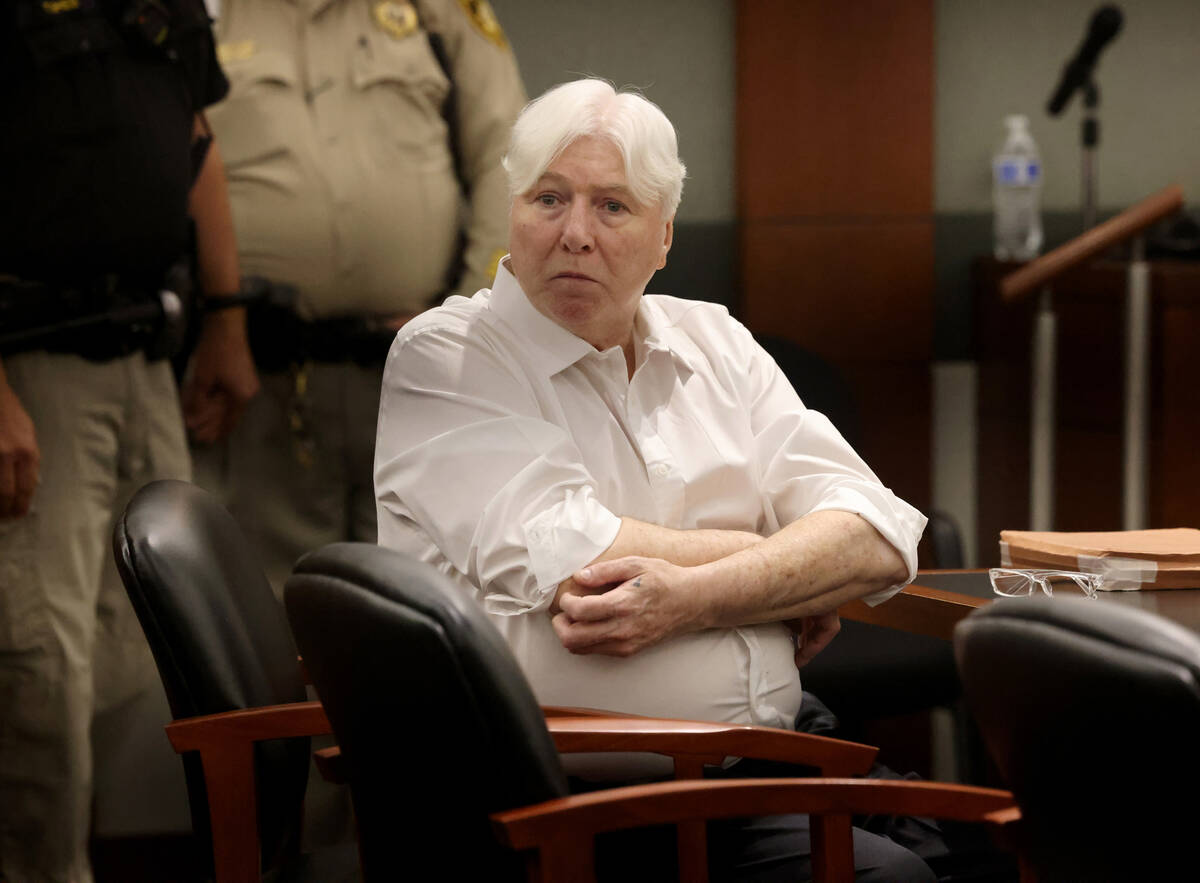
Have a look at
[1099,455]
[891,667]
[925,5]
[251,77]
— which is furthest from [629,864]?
[925,5]

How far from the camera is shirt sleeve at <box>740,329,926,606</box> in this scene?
166 cm

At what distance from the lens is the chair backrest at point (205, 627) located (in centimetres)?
144

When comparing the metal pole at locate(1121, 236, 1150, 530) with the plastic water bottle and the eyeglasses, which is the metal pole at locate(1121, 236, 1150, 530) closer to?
the plastic water bottle

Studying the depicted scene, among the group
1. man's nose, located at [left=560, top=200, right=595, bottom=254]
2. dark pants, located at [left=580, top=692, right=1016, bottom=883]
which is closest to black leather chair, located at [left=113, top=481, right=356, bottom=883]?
dark pants, located at [left=580, top=692, right=1016, bottom=883]

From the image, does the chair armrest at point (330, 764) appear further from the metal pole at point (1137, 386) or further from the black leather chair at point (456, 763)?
the metal pole at point (1137, 386)

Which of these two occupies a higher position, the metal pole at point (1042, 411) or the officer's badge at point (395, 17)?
the officer's badge at point (395, 17)

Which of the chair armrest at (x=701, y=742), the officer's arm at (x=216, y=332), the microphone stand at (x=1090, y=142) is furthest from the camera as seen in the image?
the microphone stand at (x=1090, y=142)

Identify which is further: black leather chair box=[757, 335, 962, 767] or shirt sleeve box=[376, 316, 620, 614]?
black leather chair box=[757, 335, 962, 767]

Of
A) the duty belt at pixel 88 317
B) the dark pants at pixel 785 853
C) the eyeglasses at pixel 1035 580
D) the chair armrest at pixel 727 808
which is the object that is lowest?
the dark pants at pixel 785 853

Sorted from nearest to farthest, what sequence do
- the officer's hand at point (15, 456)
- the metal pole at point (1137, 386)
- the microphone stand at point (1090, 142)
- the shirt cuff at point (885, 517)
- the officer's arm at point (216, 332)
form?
the shirt cuff at point (885, 517) < the officer's hand at point (15, 456) < the officer's arm at point (216, 332) < the metal pole at point (1137, 386) < the microphone stand at point (1090, 142)

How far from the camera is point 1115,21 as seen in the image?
2842 millimetres

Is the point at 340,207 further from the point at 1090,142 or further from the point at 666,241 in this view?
the point at 1090,142

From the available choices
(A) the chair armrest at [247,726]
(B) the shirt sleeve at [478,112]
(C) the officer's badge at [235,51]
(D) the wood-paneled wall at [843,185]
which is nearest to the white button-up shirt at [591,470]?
(A) the chair armrest at [247,726]

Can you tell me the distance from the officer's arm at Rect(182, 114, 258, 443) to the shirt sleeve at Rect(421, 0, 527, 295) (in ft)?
1.44
